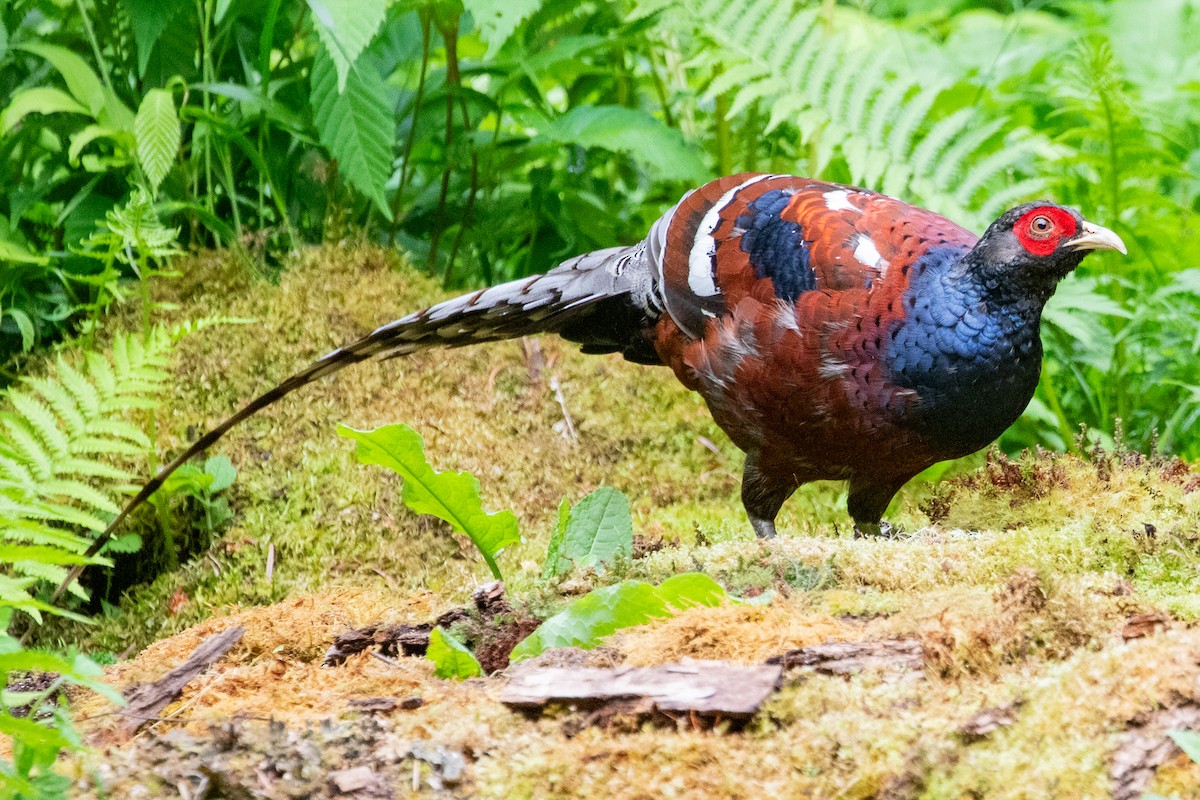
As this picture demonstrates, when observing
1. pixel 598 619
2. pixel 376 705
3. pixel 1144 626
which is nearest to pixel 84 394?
pixel 376 705

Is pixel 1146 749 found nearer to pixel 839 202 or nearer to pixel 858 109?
pixel 839 202

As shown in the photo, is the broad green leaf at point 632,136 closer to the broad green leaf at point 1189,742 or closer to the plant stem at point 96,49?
the plant stem at point 96,49

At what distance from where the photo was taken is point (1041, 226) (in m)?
3.36

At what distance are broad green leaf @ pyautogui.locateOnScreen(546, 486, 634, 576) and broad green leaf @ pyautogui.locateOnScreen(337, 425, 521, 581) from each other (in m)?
0.23

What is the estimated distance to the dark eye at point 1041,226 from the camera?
11.0ft

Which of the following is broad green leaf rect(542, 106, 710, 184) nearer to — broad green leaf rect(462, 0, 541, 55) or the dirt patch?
broad green leaf rect(462, 0, 541, 55)

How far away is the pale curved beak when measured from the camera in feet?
10.8

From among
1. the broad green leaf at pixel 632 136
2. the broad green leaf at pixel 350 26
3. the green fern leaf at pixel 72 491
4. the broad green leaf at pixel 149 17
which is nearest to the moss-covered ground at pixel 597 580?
the green fern leaf at pixel 72 491

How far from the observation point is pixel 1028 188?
189 inches

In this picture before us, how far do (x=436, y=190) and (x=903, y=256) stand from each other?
2.92 metres

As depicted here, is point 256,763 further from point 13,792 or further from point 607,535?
point 607,535

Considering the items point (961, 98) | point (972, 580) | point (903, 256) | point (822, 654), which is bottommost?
point (972, 580)

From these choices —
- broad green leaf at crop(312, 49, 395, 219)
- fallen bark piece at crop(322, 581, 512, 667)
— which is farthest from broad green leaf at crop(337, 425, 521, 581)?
broad green leaf at crop(312, 49, 395, 219)

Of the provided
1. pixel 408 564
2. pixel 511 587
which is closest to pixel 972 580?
pixel 511 587
